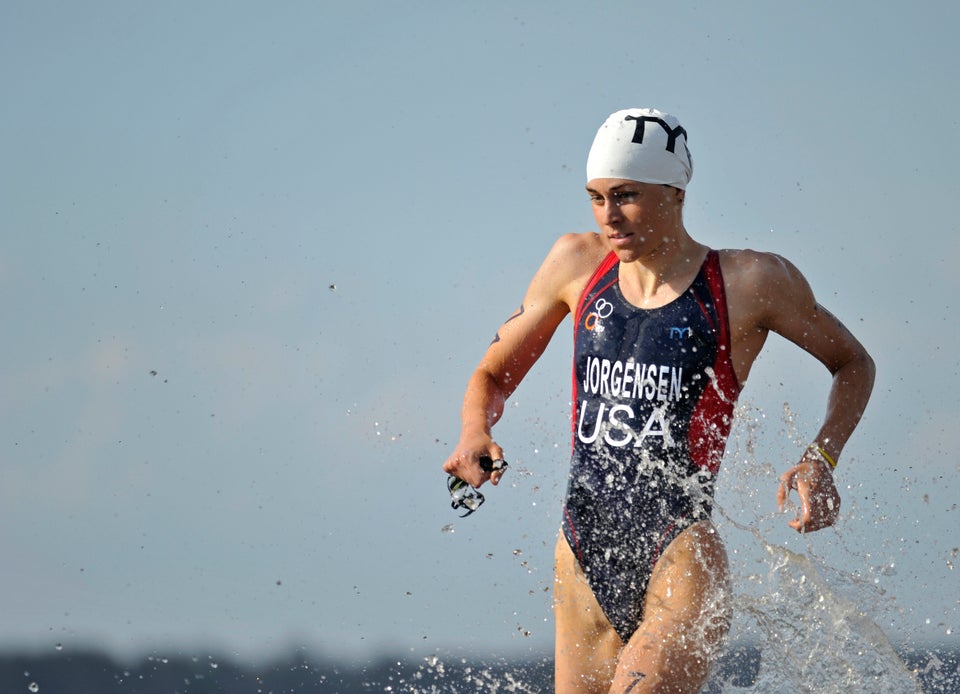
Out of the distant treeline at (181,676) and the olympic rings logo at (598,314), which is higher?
the olympic rings logo at (598,314)

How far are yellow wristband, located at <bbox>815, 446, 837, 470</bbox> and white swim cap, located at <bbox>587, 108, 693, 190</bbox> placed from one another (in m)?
1.27

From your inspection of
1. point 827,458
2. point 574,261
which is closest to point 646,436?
point 827,458

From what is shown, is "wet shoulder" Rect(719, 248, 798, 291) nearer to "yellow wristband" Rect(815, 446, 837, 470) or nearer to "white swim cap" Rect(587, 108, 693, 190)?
"white swim cap" Rect(587, 108, 693, 190)

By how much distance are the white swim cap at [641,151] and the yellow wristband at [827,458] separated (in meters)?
1.27

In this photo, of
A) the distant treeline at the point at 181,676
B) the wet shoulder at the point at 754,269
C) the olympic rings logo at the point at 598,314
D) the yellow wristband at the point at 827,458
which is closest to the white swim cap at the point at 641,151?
the wet shoulder at the point at 754,269

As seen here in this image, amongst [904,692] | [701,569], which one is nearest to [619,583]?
[701,569]

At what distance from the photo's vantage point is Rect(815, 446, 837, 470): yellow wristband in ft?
17.3

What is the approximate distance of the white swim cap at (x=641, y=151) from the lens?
5430 millimetres

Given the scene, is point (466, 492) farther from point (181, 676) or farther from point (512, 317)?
point (181, 676)

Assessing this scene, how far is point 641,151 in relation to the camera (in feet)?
17.9

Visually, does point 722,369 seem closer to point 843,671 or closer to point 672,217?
point 672,217

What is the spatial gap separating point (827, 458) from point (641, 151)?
1498mm

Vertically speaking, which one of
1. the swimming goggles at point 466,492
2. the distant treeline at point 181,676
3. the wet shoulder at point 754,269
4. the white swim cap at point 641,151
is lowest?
the distant treeline at point 181,676

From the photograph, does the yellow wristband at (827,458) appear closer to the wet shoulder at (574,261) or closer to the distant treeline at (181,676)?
the wet shoulder at (574,261)
